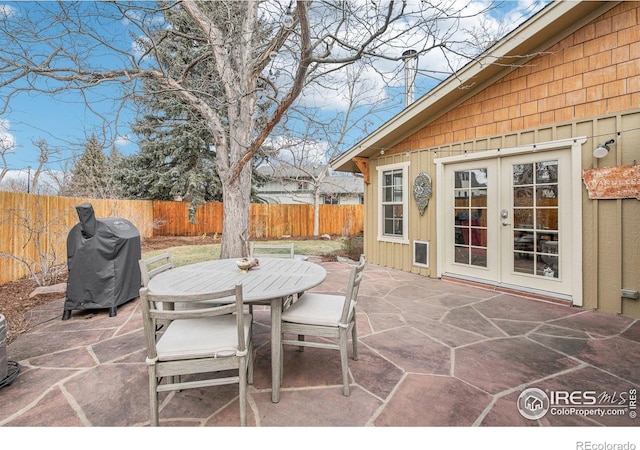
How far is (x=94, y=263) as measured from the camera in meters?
3.35

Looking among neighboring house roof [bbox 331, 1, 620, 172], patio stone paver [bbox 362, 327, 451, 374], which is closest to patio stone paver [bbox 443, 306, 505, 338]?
patio stone paver [bbox 362, 327, 451, 374]

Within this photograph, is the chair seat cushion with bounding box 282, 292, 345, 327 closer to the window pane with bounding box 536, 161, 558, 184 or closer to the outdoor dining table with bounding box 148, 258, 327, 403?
the outdoor dining table with bounding box 148, 258, 327, 403

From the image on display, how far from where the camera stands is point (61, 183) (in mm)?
10188

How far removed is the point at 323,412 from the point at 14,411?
6.23 ft

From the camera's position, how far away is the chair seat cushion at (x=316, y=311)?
6.82 feet

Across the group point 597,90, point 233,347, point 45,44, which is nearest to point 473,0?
point 597,90

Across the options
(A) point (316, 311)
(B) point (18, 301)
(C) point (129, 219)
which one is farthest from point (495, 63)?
(C) point (129, 219)

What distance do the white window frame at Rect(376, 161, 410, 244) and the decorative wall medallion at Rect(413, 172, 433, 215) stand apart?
0.28 meters

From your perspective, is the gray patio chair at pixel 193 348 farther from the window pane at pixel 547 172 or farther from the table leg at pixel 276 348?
the window pane at pixel 547 172

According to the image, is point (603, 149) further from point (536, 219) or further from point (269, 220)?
point (269, 220)

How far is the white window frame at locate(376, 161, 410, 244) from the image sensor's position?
226 inches

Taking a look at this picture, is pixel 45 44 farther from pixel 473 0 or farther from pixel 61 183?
pixel 61 183

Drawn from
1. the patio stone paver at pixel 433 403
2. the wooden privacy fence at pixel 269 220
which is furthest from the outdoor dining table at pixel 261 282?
the wooden privacy fence at pixel 269 220

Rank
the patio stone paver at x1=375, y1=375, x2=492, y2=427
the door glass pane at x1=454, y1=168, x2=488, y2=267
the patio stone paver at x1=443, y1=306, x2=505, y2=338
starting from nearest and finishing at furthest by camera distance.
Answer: the patio stone paver at x1=375, y1=375, x2=492, y2=427 < the patio stone paver at x1=443, y1=306, x2=505, y2=338 < the door glass pane at x1=454, y1=168, x2=488, y2=267
